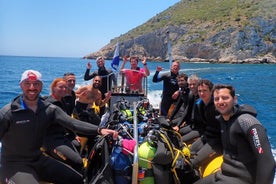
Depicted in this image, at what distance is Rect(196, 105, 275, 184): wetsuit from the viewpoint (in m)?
3.25

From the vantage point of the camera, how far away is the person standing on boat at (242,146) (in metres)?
3.26

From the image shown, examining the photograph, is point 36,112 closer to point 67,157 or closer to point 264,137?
point 67,157

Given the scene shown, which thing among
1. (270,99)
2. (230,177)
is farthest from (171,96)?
(270,99)

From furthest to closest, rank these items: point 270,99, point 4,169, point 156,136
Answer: point 270,99 < point 156,136 < point 4,169

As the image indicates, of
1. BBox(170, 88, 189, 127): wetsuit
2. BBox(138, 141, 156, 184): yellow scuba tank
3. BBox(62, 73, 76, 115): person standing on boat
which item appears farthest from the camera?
BBox(170, 88, 189, 127): wetsuit

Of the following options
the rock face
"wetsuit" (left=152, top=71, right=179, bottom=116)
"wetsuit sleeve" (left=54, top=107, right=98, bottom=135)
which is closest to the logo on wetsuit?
"wetsuit sleeve" (left=54, top=107, right=98, bottom=135)

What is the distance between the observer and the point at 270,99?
23.2m

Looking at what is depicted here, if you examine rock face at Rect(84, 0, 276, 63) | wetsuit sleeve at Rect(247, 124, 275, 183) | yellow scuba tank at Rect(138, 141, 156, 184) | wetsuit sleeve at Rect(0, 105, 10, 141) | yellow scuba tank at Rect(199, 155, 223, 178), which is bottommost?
yellow scuba tank at Rect(199, 155, 223, 178)

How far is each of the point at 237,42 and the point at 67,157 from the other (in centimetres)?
9744

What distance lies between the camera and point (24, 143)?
3.54m

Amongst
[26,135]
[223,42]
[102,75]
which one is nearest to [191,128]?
[26,135]

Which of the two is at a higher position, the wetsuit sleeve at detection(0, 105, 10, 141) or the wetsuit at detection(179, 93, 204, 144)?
the wetsuit sleeve at detection(0, 105, 10, 141)

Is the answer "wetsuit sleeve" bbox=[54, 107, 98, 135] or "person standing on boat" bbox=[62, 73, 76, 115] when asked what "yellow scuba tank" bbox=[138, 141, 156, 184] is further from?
"person standing on boat" bbox=[62, 73, 76, 115]

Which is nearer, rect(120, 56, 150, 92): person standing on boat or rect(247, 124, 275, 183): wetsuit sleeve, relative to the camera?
rect(247, 124, 275, 183): wetsuit sleeve
